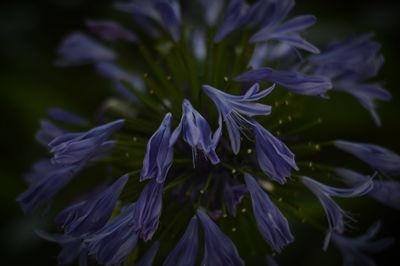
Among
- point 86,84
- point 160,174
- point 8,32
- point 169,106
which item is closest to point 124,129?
point 169,106

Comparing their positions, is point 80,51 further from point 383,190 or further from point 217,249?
point 383,190

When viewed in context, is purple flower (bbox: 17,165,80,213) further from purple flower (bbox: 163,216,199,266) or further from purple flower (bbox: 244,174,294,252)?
purple flower (bbox: 244,174,294,252)

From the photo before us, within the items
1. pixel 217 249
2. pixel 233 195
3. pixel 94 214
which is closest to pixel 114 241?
pixel 94 214

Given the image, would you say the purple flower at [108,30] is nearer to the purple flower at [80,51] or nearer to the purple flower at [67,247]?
the purple flower at [80,51]

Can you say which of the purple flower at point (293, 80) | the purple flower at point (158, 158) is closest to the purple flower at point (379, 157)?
the purple flower at point (293, 80)

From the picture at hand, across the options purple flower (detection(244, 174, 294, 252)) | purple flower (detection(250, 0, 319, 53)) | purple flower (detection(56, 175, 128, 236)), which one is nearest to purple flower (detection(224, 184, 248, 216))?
purple flower (detection(244, 174, 294, 252))
